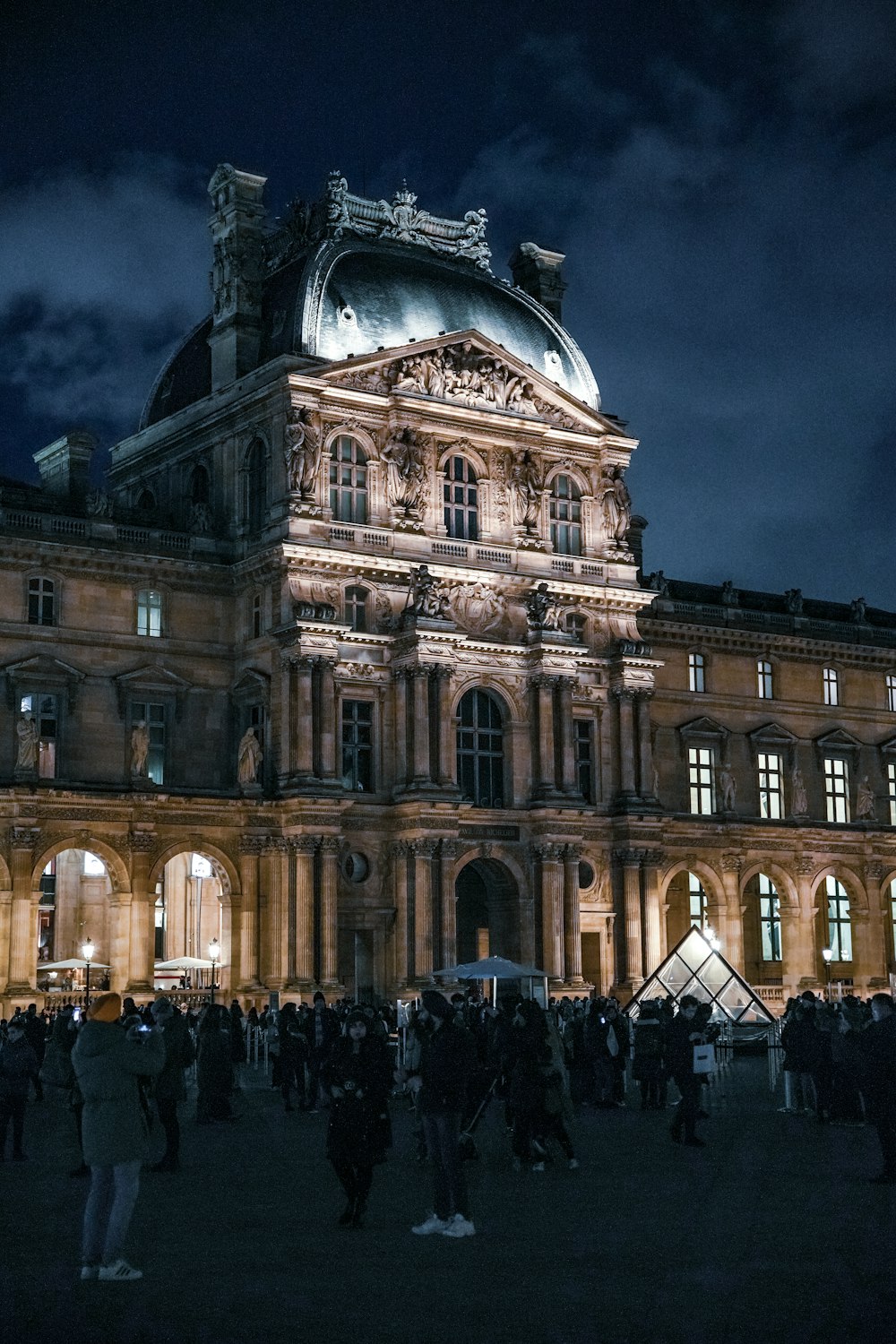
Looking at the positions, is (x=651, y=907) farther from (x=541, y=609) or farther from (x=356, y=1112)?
(x=356, y=1112)

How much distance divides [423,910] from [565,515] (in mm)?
16272

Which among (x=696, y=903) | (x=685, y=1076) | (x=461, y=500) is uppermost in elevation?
(x=461, y=500)

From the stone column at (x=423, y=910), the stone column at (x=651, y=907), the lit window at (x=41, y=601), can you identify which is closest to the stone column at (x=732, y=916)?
the stone column at (x=651, y=907)

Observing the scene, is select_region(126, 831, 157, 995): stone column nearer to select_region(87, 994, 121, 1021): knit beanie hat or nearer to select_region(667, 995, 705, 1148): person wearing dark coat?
select_region(667, 995, 705, 1148): person wearing dark coat

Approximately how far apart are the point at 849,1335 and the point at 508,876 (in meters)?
50.7

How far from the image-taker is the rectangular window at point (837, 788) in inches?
3044

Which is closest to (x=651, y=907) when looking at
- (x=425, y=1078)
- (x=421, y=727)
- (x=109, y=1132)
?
(x=421, y=727)

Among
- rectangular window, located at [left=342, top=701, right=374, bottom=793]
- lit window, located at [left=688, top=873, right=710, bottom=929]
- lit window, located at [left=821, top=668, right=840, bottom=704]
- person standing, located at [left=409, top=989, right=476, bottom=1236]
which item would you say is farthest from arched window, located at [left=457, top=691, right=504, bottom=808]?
person standing, located at [left=409, top=989, right=476, bottom=1236]

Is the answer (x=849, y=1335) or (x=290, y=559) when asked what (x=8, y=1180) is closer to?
(x=849, y=1335)

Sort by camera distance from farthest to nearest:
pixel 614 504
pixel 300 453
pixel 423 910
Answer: pixel 614 504 < pixel 300 453 < pixel 423 910

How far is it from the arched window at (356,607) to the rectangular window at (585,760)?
9339 mm

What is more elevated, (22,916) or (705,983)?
(22,916)

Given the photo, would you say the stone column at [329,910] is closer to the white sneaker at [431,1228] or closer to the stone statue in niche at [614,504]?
the stone statue in niche at [614,504]

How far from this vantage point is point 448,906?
61406 mm
